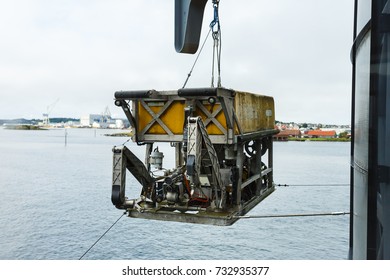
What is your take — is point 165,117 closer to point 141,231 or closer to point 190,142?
point 190,142

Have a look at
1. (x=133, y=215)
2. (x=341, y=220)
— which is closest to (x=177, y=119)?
(x=133, y=215)

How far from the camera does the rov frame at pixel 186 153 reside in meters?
9.43

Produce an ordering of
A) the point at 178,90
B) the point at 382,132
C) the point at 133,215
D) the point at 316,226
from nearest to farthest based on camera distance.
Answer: the point at 382,132, the point at 178,90, the point at 133,215, the point at 316,226

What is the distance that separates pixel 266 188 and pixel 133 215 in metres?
5.76

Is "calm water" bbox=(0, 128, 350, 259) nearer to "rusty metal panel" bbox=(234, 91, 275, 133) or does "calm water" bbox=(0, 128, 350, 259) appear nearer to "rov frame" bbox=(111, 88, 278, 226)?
"rusty metal panel" bbox=(234, 91, 275, 133)

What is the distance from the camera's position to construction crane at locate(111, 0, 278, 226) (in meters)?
9.31

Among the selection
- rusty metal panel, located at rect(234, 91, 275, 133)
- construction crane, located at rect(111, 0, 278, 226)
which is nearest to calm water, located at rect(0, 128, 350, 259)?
rusty metal panel, located at rect(234, 91, 275, 133)

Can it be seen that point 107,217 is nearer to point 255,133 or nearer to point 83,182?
point 83,182

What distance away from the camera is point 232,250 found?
25.7 metres

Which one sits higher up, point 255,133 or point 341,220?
point 255,133

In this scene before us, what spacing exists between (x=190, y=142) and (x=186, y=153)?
0.66 metres

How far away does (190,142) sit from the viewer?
8.72 metres

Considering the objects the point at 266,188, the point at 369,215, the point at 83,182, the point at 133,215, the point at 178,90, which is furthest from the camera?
the point at 83,182
